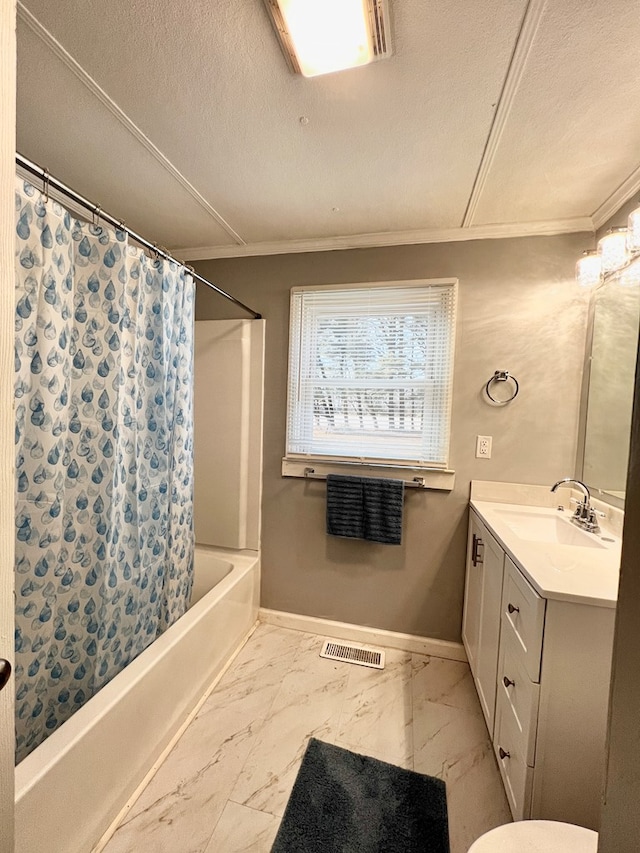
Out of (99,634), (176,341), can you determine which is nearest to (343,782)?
(99,634)

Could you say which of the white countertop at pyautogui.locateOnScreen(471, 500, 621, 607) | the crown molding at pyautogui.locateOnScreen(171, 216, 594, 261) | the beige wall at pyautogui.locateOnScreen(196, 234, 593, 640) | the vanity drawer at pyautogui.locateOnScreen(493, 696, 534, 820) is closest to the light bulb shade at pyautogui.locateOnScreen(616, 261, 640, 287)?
the beige wall at pyautogui.locateOnScreen(196, 234, 593, 640)

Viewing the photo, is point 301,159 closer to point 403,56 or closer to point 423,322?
point 403,56

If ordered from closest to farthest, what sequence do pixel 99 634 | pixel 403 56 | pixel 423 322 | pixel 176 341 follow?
1. pixel 403 56
2. pixel 99 634
3. pixel 176 341
4. pixel 423 322

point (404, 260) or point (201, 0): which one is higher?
point (201, 0)

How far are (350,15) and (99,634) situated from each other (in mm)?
2008

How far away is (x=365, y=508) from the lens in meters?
1.91

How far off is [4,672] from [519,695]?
1310 millimetres

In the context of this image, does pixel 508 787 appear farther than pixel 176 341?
No

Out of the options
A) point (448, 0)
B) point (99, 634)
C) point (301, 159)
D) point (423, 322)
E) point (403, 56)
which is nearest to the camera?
point (448, 0)

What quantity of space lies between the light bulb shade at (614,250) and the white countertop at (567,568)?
3.70ft

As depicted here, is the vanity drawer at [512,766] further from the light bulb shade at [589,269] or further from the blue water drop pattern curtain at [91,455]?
the light bulb shade at [589,269]

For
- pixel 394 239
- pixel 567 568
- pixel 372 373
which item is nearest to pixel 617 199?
pixel 394 239

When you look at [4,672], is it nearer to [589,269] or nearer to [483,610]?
[483,610]

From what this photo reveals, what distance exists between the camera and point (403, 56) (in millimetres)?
958
